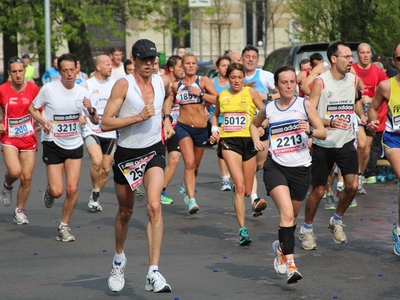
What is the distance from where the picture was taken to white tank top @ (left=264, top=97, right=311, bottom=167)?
8594 millimetres

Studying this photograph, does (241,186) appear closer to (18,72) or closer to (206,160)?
(18,72)

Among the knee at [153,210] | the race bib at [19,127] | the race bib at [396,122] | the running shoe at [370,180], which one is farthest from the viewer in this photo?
the running shoe at [370,180]

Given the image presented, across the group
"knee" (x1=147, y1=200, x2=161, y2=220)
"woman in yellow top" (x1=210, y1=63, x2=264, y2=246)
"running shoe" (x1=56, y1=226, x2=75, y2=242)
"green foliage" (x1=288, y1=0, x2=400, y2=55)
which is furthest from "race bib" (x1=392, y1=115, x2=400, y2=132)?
"green foliage" (x1=288, y1=0, x2=400, y2=55)

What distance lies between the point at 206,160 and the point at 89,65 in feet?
66.3

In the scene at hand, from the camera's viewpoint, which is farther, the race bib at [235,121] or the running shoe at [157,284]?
the race bib at [235,121]

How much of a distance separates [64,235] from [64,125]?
1246mm

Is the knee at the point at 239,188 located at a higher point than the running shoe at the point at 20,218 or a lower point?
higher

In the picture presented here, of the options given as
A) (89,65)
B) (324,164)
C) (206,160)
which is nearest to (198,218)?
(324,164)

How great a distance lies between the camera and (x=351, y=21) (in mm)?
26500

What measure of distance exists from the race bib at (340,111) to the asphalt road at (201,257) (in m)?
1.24

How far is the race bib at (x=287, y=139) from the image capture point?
8602mm

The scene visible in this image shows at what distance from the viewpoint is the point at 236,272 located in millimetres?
8422

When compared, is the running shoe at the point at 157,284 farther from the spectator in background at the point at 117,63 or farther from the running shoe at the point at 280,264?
the spectator in background at the point at 117,63

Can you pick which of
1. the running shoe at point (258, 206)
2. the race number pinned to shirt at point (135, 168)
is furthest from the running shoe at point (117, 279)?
the running shoe at point (258, 206)
